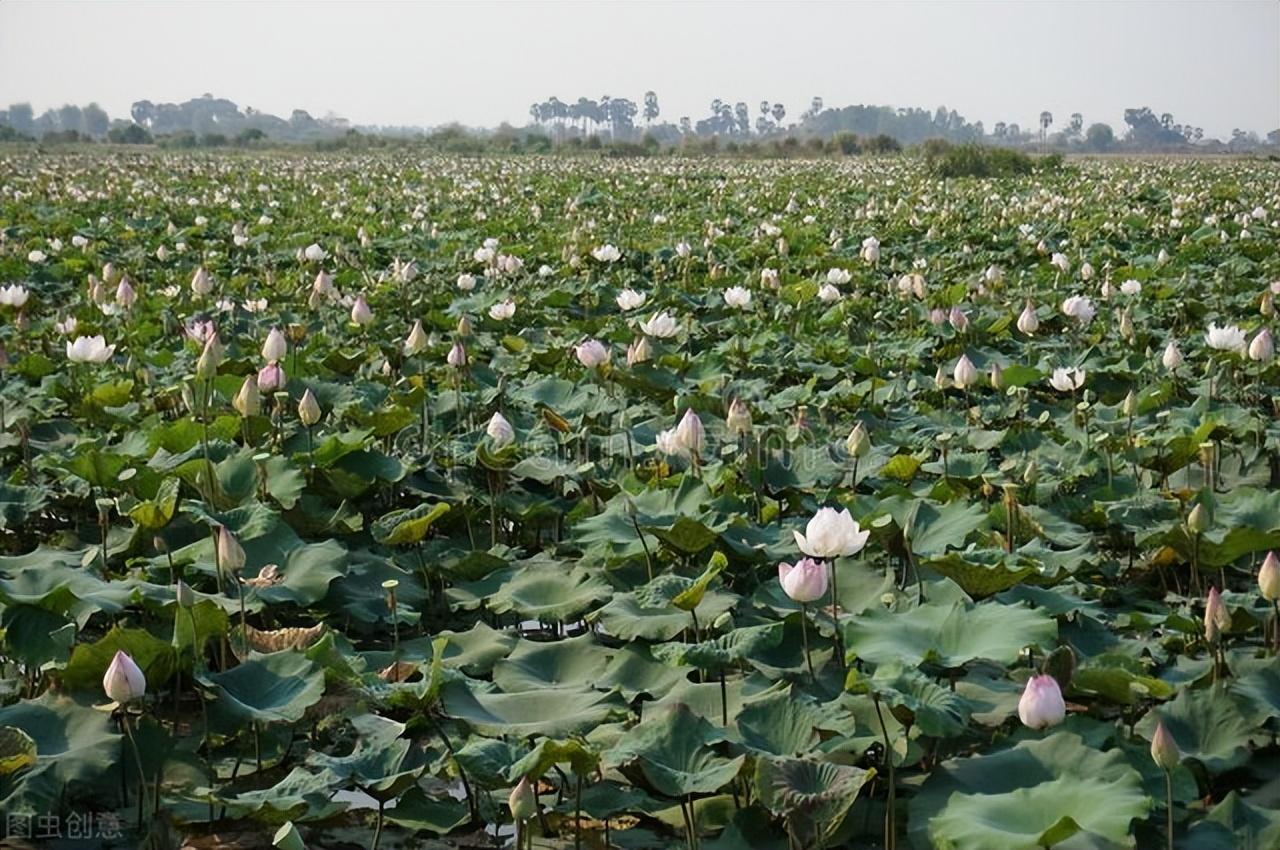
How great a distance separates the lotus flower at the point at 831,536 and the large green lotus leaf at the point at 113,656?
1157mm

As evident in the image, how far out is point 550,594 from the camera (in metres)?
2.80

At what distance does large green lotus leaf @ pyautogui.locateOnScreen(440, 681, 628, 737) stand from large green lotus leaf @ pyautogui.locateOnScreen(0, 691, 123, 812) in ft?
1.83

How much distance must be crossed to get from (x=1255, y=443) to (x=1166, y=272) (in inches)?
149

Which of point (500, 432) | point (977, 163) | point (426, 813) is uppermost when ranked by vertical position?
point (977, 163)

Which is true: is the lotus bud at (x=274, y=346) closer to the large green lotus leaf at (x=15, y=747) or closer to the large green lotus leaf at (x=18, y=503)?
the large green lotus leaf at (x=18, y=503)

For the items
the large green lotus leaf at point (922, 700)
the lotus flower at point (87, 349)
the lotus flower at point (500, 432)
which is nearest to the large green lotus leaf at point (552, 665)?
the large green lotus leaf at point (922, 700)

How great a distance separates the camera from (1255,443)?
3971 mm

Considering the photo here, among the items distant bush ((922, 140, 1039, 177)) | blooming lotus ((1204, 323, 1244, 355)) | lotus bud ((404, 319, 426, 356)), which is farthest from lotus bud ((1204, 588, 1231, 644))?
distant bush ((922, 140, 1039, 177))

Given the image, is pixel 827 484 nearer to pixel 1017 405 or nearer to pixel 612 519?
pixel 612 519

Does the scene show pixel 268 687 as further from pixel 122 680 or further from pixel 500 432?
pixel 500 432

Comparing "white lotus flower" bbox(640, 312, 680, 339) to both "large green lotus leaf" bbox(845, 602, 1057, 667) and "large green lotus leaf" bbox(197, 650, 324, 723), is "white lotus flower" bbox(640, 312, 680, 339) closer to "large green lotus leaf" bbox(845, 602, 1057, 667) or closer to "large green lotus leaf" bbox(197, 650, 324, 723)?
"large green lotus leaf" bbox(845, 602, 1057, 667)

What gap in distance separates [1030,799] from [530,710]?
33.4 inches

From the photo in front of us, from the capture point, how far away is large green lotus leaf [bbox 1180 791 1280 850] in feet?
5.98

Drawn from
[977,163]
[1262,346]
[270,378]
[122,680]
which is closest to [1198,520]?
[1262,346]
